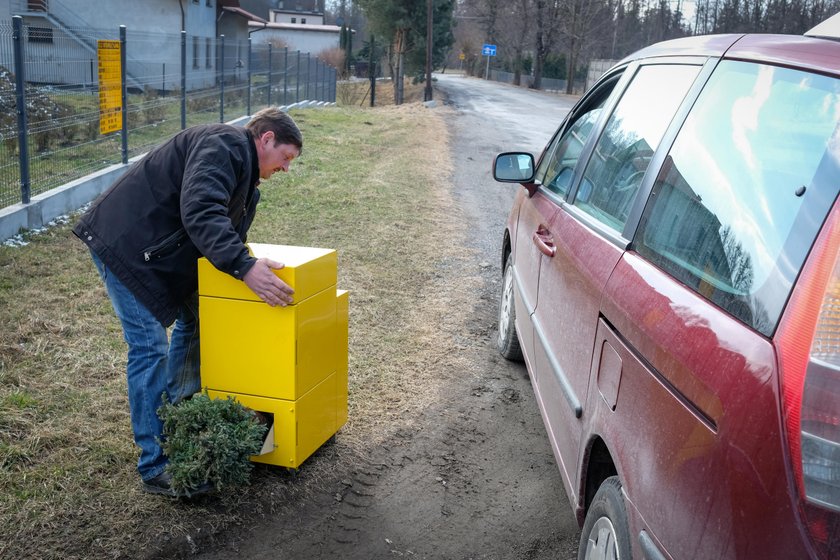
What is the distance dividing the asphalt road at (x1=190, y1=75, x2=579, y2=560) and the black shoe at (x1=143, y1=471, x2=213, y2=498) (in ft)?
0.81

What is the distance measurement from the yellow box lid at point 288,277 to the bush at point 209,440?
1.53ft

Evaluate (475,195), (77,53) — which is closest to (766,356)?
(77,53)

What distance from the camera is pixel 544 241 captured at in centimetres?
389

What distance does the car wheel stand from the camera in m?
5.39

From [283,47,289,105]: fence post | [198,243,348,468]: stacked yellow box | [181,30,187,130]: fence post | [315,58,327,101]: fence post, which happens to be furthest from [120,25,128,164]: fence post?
[315,58,327,101]: fence post

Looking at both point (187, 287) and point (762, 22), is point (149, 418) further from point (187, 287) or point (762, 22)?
point (762, 22)

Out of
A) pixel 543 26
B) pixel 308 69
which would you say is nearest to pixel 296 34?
pixel 543 26

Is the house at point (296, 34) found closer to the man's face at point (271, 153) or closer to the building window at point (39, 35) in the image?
the building window at point (39, 35)

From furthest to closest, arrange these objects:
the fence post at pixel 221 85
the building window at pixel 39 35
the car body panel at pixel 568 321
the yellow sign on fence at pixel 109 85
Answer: the fence post at pixel 221 85 < the yellow sign on fence at pixel 109 85 < the building window at pixel 39 35 < the car body panel at pixel 568 321

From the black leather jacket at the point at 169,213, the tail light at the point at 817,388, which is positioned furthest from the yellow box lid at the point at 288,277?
the tail light at the point at 817,388

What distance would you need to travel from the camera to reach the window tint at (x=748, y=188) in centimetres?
180

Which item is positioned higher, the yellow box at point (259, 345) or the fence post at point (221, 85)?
the fence post at point (221, 85)

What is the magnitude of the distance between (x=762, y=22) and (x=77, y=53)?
3806cm

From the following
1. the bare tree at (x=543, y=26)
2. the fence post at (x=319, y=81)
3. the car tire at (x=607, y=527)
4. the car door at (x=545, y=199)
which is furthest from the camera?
the bare tree at (x=543, y=26)
